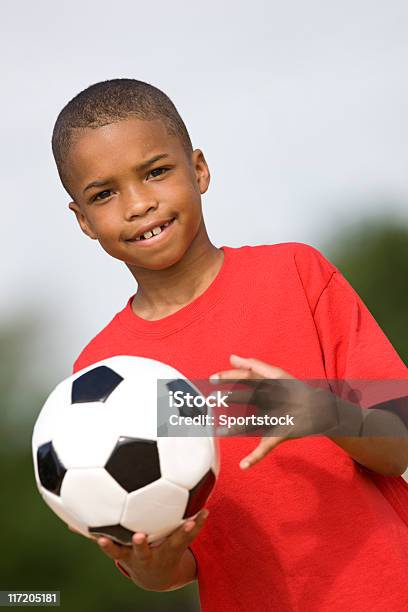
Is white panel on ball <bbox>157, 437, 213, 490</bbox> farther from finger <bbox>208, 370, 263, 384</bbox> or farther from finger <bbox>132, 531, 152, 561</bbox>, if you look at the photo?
finger <bbox>208, 370, 263, 384</bbox>

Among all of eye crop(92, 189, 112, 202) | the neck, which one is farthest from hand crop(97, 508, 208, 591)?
eye crop(92, 189, 112, 202)

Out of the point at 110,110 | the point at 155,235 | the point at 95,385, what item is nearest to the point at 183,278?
the point at 155,235

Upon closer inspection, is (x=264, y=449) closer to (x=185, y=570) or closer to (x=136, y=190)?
(x=185, y=570)

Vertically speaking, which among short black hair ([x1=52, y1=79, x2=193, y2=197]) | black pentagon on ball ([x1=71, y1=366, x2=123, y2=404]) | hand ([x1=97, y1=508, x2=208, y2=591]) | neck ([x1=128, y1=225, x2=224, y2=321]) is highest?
short black hair ([x1=52, y1=79, x2=193, y2=197])

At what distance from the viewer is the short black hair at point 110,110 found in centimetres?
360

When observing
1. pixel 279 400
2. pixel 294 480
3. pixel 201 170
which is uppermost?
pixel 201 170

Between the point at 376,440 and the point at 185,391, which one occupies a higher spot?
the point at 185,391

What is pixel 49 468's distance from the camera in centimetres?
302

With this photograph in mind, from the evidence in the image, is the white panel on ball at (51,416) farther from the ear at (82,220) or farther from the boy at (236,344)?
the ear at (82,220)

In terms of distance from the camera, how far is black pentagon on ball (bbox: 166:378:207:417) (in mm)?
2975

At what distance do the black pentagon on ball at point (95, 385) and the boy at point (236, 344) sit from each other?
38 centimetres

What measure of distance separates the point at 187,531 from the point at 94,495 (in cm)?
27

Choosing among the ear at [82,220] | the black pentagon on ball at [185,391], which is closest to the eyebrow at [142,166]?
the ear at [82,220]

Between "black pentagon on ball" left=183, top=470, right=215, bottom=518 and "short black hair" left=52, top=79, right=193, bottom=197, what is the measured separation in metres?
1.23
